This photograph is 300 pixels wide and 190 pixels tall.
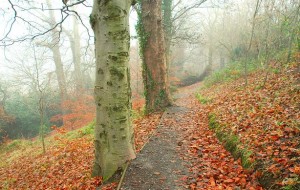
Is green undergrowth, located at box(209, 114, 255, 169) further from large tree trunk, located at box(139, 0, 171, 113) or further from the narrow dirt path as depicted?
large tree trunk, located at box(139, 0, 171, 113)

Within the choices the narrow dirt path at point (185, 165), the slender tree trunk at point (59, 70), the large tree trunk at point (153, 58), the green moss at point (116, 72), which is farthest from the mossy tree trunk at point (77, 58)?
the green moss at point (116, 72)

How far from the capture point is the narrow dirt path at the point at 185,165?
3963mm

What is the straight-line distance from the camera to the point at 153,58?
9.61m

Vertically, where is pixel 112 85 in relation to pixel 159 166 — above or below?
above

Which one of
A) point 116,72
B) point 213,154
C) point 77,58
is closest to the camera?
point 116,72

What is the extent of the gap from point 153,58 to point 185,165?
5715 millimetres

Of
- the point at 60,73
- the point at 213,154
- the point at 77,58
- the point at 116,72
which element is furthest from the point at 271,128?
the point at 77,58

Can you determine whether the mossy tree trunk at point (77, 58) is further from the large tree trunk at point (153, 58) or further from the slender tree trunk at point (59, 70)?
the large tree trunk at point (153, 58)

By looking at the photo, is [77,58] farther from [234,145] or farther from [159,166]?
[234,145]

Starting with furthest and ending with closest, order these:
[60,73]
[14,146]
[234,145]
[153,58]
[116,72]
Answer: [60,73] → [14,146] → [153,58] → [234,145] → [116,72]

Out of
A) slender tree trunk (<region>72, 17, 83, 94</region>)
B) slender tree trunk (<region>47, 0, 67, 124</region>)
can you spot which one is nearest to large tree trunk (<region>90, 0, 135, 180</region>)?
slender tree trunk (<region>47, 0, 67, 124</region>)

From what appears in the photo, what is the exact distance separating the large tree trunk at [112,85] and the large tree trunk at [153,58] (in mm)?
4944

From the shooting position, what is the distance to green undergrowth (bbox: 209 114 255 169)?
4195 mm

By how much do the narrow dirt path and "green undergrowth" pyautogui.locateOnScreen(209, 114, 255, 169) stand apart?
0.41 ft
